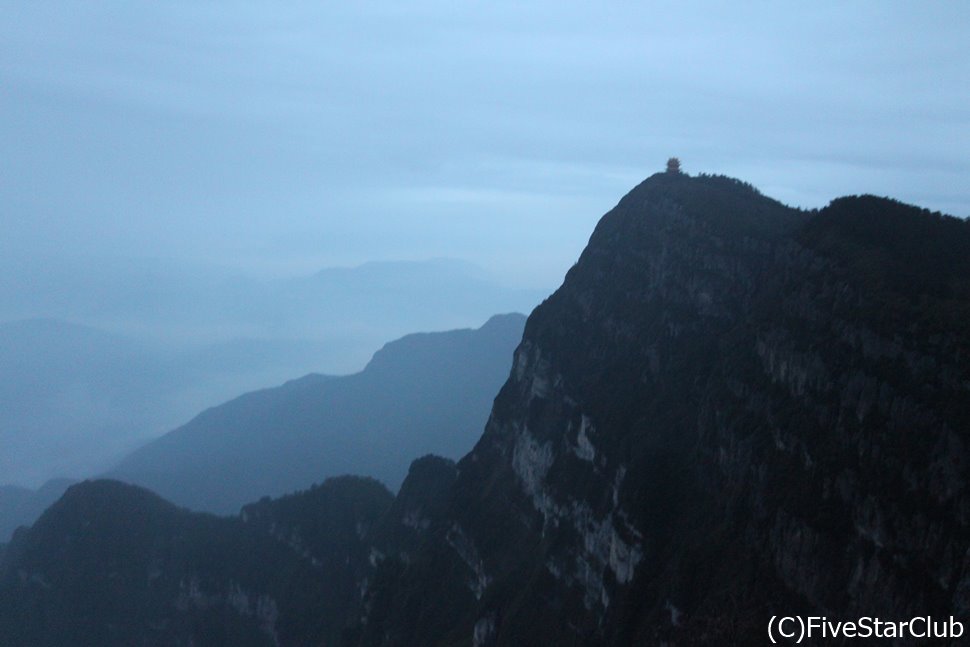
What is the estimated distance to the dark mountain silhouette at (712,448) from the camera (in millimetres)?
33375

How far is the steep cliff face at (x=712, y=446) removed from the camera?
109 feet

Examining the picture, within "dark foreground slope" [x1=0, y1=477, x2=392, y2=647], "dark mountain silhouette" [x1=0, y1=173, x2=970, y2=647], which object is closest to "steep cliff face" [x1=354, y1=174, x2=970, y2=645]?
"dark mountain silhouette" [x1=0, y1=173, x2=970, y2=647]

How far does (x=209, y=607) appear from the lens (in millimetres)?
128125

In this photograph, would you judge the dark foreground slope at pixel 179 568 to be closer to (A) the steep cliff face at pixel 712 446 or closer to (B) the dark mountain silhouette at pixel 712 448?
(B) the dark mountain silhouette at pixel 712 448

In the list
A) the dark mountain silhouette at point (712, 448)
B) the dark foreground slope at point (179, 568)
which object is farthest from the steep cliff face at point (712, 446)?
the dark foreground slope at point (179, 568)

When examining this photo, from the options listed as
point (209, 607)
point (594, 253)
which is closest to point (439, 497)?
point (594, 253)

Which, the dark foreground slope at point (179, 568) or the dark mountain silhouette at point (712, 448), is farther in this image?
the dark foreground slope at point (179, 568)

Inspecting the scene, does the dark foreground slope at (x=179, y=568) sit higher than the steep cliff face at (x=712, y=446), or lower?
lower

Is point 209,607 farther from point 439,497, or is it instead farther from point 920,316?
point 920,316

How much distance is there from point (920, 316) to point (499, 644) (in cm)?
3275

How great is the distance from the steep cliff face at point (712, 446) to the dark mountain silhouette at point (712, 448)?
0.13 m

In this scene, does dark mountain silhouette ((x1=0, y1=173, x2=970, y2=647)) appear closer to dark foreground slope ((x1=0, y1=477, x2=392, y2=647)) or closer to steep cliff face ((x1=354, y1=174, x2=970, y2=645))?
steep cliff face ((x1=354, y1=174, x2=970, y2=645))

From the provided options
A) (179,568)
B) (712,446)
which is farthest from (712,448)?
(179,568)

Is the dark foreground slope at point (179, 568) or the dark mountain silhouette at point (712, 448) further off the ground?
the dark mountain silhouette at point (712, 448)
